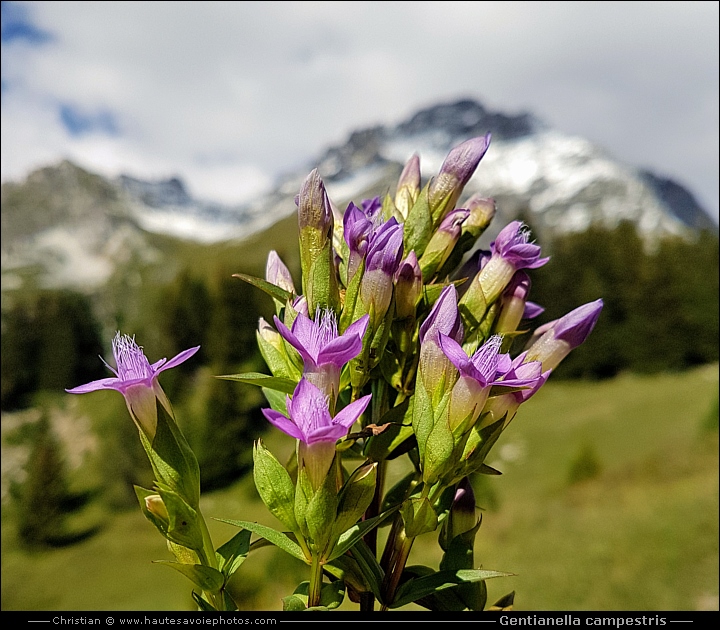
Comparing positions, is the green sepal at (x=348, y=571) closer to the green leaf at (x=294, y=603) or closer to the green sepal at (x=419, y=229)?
the green leaf at (x=294, y=603)

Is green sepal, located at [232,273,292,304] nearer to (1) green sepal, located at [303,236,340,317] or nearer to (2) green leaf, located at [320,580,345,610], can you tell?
(1) green sepal, located at [303,236,340,317]

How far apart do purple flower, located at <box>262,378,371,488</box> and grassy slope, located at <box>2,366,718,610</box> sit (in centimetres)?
170

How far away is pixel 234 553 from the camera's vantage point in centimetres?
153

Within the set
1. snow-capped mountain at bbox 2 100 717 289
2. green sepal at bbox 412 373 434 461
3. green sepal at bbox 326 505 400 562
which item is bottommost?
snow-capped mountain at bbox 2 100 717 289

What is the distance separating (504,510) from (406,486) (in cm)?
1966

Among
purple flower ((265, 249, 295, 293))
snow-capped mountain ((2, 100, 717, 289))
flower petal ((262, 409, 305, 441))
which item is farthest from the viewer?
snow-capped mountain ((2, 100, 717, 289))

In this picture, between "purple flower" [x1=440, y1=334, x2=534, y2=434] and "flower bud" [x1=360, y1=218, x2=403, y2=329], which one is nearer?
"purple flower" [x1=440, y1=334, x2=534, y2=434]

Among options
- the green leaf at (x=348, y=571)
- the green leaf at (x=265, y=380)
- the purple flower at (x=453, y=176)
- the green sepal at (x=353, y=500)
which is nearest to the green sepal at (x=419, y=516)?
the green sepal at (x=353, y=500)

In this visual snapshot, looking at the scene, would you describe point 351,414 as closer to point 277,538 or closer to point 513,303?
point 277,538

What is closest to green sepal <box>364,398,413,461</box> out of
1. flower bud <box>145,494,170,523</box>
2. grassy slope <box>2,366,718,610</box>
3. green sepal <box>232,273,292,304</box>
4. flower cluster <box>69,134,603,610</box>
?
flower cluster <box>69,134,603,610</box>

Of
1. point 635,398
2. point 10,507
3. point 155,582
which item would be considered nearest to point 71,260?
point 10,507

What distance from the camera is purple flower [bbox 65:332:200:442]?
4.85 feet
